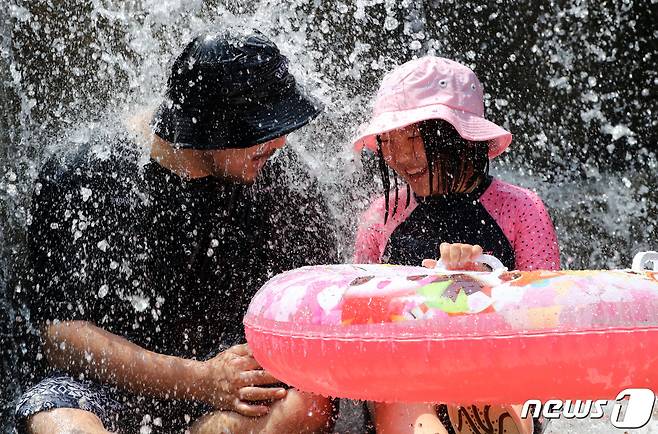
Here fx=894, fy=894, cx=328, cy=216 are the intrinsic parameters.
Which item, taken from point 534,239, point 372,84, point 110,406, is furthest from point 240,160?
point 372,84

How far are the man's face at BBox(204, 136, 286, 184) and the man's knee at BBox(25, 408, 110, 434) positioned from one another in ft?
2.31

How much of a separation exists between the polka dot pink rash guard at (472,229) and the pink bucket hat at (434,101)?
185 millimetres

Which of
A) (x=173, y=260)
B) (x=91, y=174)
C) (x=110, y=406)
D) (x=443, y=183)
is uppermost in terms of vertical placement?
(x=91, y=174)

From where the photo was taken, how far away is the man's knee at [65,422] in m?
2.07

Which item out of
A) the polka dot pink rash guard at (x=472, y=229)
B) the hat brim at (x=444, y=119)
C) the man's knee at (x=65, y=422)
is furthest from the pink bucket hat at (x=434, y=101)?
the man's knee at (x=65, y=422)

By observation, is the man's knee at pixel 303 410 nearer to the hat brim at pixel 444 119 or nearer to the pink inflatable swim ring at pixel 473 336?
the pink inflatable swim ring at pixel 473 336

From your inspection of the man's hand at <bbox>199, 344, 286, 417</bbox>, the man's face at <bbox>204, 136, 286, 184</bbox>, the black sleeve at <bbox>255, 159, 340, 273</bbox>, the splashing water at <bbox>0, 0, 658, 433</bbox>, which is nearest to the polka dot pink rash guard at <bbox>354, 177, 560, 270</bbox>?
the black sleeve at <bbox>255, 159, 340, 273</bbox>

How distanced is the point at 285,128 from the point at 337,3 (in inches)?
99.1

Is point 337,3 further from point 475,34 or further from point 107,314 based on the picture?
point 107,314

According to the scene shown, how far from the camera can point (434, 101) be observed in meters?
2.46

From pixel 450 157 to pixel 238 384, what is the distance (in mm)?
844

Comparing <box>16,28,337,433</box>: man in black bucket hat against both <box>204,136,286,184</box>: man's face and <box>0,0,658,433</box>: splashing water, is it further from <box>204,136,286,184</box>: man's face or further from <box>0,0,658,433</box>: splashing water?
<box>0,0,658,433</box>: splashing water

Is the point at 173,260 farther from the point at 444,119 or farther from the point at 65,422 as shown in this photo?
the point at 444,119

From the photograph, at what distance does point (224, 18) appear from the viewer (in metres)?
3.56
